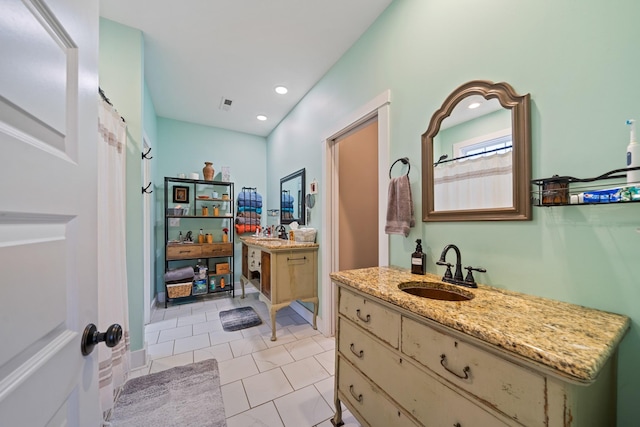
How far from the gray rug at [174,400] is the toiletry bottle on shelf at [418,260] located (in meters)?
1.51

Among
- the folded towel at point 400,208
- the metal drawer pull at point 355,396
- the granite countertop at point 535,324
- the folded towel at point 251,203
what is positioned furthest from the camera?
the folded towel at point 251,203

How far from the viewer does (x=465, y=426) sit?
79 cm

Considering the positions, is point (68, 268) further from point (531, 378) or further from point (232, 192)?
point (232, 192)

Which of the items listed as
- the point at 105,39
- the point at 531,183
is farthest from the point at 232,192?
the point at 531,183

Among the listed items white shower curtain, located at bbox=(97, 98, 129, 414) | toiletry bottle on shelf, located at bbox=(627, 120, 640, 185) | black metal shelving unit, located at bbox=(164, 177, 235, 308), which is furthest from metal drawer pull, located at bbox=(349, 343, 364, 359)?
black metal shelving unit, located at bbox=(164, 177, 235, 308)

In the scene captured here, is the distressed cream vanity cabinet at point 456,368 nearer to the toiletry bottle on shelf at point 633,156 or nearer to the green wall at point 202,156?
the toiletry bottle on shelf at point 633,156

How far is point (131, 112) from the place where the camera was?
1982 millimetres

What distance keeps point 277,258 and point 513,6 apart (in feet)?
7.96

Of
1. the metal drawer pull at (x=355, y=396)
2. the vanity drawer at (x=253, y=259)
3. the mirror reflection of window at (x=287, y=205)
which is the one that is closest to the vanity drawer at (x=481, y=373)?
the metal drawer pull at (x=355, y=396)

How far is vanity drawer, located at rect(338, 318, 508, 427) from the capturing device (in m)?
0.79

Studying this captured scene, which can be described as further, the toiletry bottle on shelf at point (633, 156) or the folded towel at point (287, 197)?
the folded towel at point (287, 197)

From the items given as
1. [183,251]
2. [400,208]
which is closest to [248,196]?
[183,251]

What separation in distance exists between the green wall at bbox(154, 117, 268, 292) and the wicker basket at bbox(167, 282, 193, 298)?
0.48 metres

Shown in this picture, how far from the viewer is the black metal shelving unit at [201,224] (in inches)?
136
